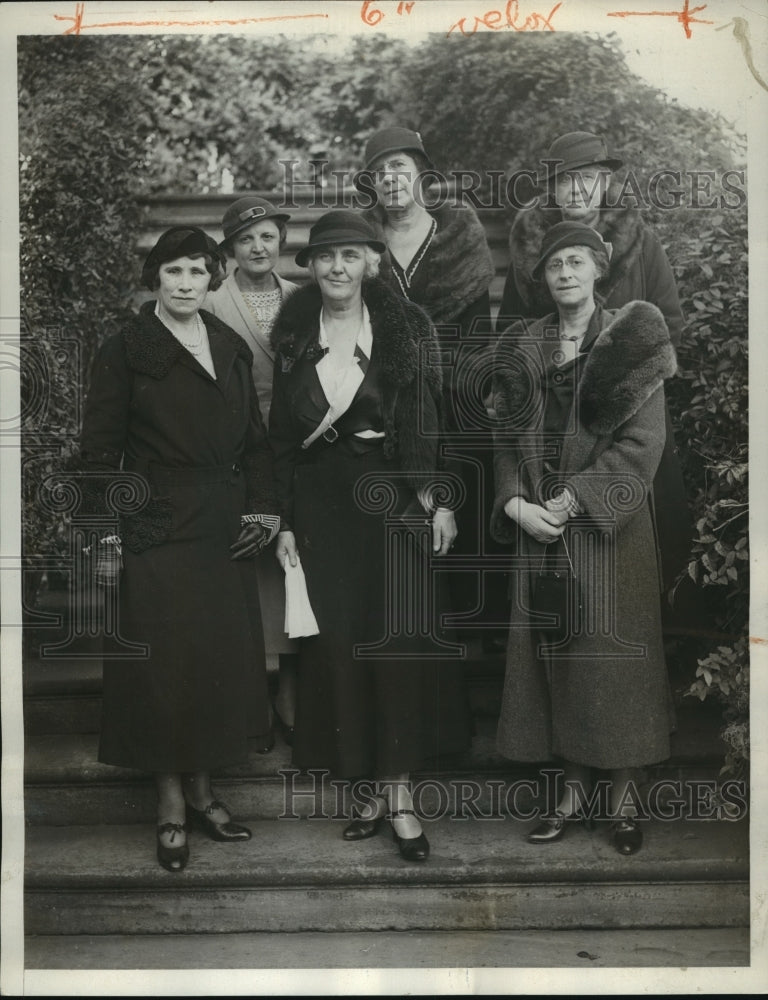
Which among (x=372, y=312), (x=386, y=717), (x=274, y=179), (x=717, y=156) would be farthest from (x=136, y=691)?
(x=717, y=156)

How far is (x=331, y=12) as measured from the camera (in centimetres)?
424

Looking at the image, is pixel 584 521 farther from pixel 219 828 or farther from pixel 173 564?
pixel 219 828

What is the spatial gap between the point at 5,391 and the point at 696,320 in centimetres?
267

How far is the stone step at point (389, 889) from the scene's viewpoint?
417 cm

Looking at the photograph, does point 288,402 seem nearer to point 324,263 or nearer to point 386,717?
point 324,263

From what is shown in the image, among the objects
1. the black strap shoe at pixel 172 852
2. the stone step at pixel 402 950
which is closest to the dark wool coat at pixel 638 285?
the stone step at pixel 402 950

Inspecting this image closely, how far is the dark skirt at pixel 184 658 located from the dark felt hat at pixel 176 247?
0.79 m

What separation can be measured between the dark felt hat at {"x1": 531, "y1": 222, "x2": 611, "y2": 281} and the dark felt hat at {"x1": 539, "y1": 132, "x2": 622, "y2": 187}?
0.68 feet

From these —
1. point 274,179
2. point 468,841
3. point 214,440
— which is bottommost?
point 468,841

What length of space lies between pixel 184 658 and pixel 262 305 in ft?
4.54

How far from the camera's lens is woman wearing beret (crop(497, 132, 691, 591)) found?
13.9 ft

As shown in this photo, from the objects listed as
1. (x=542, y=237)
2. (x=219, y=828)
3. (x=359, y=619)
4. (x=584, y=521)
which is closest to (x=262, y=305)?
(x=542, y=237)

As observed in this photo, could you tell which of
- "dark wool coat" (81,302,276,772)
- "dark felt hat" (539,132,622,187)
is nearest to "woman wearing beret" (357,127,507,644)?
"dark felt hat" (539,132,622,187)

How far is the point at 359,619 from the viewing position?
13.7 ft
